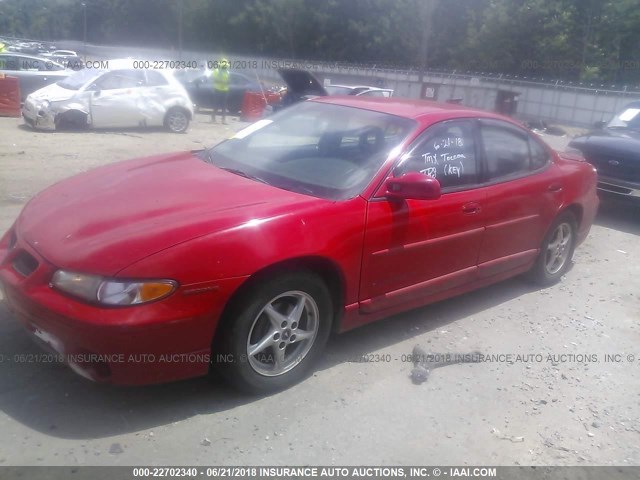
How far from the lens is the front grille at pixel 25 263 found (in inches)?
127

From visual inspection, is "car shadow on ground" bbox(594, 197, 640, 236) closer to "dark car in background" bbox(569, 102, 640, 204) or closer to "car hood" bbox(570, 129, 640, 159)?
"dark car in background" bbox(569, 102, 640, 204)

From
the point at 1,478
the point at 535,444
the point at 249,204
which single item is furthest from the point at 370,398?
the point at 1,478

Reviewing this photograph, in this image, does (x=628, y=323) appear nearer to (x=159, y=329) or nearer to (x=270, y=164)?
(x=270, y=164)

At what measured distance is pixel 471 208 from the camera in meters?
4.48

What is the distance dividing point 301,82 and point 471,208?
→ 33.5 feet

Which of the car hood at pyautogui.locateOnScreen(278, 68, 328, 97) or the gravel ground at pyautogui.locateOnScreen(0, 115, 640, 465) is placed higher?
the car hood at pyautogui.locateOnScreen(278, 68, 328, 97)

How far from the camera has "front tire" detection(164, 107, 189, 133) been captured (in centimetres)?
1445

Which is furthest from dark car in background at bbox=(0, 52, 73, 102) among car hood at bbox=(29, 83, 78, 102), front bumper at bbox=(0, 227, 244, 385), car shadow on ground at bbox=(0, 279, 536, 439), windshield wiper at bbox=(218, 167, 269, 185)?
front bumper at bbox=(0, 227, 244, 385)

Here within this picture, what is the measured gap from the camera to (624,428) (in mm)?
3639

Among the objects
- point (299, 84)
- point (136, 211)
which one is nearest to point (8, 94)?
point (299, 84)

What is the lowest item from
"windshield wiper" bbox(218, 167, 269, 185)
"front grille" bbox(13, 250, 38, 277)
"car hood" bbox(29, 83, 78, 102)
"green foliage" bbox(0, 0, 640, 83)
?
"car hood" bbox(29, 83, 78, 102)

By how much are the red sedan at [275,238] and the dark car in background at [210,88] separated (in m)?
15.8

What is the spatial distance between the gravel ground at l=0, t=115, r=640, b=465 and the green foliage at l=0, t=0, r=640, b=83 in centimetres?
3499

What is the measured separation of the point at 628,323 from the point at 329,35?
51.6m
